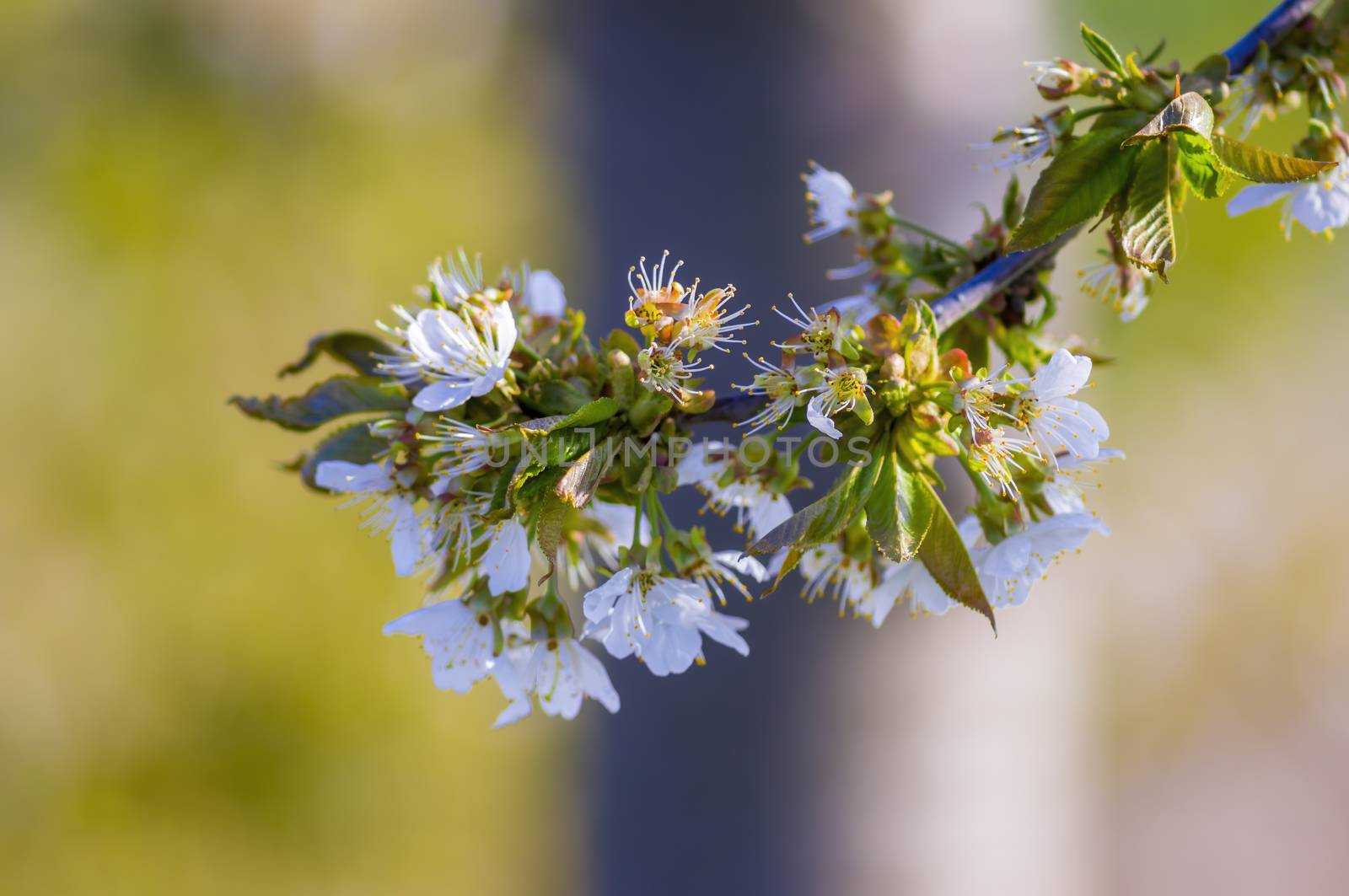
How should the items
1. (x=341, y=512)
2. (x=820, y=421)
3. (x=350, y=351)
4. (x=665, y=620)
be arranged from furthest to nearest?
1. (x=341, y=512)
2. (x=350, y=351)
3. (x=665, y=620)
4. (x=820, y=421)

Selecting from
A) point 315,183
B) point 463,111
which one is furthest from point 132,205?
point 463,111

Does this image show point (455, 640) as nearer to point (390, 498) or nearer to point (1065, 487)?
point (390, 498)

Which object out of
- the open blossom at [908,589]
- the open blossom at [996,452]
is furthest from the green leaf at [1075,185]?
the open blossom at [908,589]

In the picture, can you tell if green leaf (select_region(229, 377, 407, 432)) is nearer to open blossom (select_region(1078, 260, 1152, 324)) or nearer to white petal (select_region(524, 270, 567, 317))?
white petal (select_region(524, 270, 567, 317))

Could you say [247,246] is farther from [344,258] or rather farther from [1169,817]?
[1169,817]

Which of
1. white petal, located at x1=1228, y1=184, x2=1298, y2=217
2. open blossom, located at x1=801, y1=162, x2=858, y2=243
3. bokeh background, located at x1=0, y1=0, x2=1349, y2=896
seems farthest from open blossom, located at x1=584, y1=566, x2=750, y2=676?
bokeh background, located at x1=0, y1=0, x2=1349, y2=896

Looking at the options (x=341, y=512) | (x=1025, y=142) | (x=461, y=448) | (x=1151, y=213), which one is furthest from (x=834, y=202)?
(x=341, y=512)
